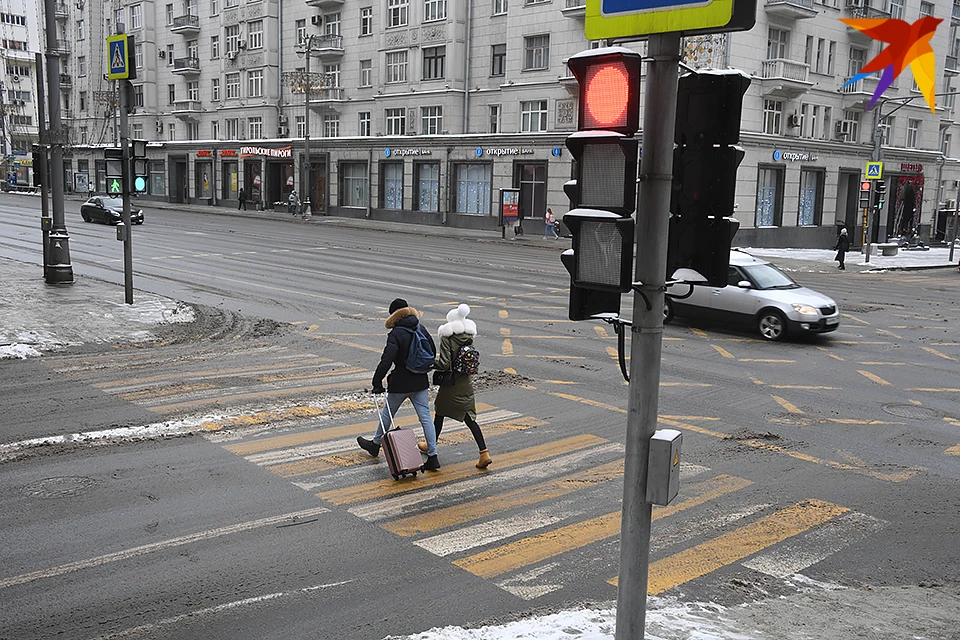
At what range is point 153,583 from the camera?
6016 millimetres

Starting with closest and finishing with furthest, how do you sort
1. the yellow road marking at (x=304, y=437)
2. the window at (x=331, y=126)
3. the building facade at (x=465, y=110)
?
the yellow road marking at (x=304, y=437)
the building facade at (x=465, y=110)
the window at (x=331, y=126)

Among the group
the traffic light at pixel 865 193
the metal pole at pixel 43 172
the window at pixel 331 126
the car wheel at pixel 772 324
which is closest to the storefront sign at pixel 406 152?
the window at pixel 331 126

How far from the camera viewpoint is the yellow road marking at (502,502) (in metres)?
7.19

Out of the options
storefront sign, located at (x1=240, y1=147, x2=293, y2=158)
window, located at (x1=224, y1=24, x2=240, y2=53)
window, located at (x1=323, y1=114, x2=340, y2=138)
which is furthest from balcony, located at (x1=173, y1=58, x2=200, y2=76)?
window, located at (x1=323, y1=114, x2=340, y2=138)

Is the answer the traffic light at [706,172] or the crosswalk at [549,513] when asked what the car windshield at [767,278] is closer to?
the crosswalk at [549,513]

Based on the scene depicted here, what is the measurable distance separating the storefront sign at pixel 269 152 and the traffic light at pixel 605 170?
6007cm

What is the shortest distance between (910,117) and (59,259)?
51.7 metres

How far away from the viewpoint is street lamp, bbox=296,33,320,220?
55.8m

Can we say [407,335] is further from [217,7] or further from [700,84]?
[217,7]

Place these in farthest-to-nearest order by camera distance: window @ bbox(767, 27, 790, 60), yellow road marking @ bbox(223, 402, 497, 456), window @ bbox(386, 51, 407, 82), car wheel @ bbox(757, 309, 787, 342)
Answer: window @ bbox(386, 51, 407, 82) < window @ bbox(767, 27, 790, 60) < car wheel @ bbox(757, 309, 787, 342) < yellow road marking @ bbox(223, 402, 497, 456)

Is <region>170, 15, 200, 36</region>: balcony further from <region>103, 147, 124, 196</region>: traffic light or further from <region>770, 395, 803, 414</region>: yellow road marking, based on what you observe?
<region>770, 395, 803, 414</region>: yellow road marking

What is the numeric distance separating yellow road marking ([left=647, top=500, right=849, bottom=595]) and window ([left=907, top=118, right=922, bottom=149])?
2150 inches

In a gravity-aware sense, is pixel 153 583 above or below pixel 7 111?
below

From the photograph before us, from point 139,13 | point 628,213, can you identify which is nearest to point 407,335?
point 628,213
